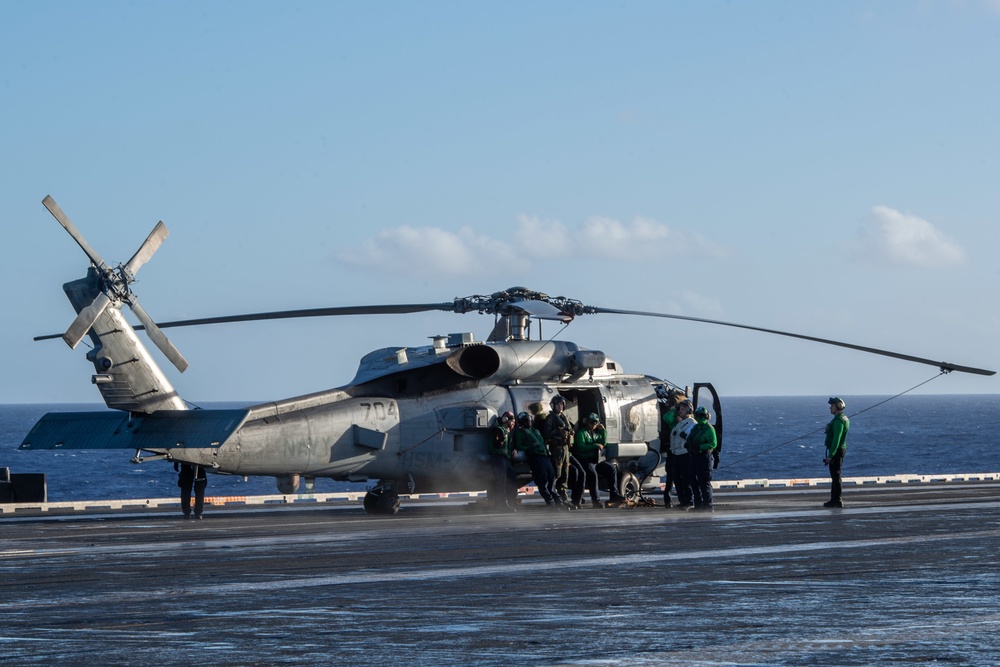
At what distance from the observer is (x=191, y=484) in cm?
2355

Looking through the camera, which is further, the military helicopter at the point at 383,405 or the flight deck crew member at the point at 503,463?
the flight deck crew member at the point at 503,463

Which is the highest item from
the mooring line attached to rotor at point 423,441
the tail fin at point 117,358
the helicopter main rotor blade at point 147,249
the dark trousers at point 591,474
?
the helicopter main rotor blade at point 147,249

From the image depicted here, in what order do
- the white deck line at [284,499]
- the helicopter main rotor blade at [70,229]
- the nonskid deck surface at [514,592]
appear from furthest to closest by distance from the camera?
the white deck line at [284,499], the helicopter main rotor blade at [70,229], the nonskid deck surface at [514,592]

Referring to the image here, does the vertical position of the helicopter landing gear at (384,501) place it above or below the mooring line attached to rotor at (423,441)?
below

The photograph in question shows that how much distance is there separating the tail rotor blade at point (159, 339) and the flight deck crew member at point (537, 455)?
5885 millimetres

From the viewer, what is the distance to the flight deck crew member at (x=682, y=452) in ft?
76.0

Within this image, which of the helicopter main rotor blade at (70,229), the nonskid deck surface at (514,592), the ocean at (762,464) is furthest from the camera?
the ocean at (762,464)

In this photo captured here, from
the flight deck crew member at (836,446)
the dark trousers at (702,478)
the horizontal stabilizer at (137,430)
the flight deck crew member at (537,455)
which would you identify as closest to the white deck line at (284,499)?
the flight deck crew member at (537,455)

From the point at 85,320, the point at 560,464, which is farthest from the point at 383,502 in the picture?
the point at 85,320

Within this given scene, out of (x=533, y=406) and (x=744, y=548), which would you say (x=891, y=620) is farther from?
(x=533, y=406)

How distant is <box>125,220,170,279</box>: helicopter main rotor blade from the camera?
70.6ft

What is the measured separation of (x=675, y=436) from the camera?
76.6 feet

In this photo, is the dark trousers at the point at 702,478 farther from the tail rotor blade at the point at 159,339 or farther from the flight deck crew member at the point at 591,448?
the tail rotor blade at the point at 159,339

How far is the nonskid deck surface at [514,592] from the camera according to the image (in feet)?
27.3
